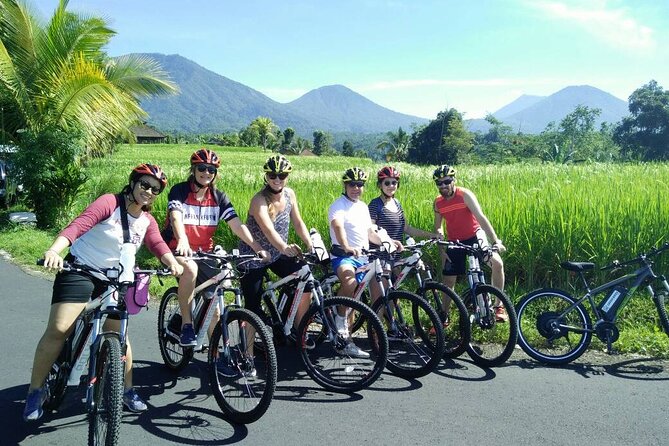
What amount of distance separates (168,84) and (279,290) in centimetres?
1241

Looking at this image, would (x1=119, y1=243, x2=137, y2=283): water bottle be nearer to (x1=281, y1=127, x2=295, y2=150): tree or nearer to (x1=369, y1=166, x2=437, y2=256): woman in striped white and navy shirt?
(x1=369, y1=166, x2=437, y2=256): woman in striped white and navy shirt

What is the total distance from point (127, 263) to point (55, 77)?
39.3 ft

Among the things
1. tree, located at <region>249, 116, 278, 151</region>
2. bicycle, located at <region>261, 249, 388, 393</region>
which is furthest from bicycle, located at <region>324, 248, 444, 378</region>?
tree, located at <region>249, 116, 278, 151</region>

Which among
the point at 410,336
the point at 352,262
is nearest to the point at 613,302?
the point at 410,336

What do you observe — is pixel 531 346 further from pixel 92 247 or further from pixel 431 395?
pixel 92 247

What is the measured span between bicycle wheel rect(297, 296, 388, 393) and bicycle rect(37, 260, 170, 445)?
144 cm

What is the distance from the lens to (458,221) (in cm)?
596

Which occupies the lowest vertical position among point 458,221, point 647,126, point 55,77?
point 458,221

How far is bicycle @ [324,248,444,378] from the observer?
4.82m

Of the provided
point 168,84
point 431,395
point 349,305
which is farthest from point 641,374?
point 168,84

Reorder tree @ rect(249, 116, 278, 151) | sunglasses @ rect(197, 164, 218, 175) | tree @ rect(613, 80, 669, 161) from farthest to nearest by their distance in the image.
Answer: tree @ rect(249, 116, 278, 151) < tree @ rect(613, 80, 669, 161) < sunglasses @ rect(197, 164, 218, 175)

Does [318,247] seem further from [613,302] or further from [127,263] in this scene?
[613,302]

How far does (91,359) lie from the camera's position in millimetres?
3395

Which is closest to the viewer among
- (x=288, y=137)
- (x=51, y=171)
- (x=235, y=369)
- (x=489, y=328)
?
(x=235, y=369)
